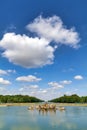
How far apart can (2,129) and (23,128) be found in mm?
3676

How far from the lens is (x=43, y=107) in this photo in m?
117

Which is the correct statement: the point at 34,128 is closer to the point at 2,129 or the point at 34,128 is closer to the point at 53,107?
the point at 2,129

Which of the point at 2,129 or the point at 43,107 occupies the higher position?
the point at 43,107

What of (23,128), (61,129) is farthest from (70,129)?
(23,128)

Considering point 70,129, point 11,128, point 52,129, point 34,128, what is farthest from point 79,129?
point 11,128

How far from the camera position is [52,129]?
41.9 meters

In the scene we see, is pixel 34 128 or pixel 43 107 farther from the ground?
pixel 43 107

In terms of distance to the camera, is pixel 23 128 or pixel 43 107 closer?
pixel 23 128

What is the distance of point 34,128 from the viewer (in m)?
44.2

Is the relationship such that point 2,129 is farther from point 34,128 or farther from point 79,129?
point 79,129

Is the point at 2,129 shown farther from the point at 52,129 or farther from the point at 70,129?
the point at 70,129

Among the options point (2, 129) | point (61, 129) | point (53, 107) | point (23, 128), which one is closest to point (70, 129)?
point (61, 129)

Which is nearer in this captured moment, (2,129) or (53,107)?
(2,129)

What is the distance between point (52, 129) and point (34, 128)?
12.8 ft
